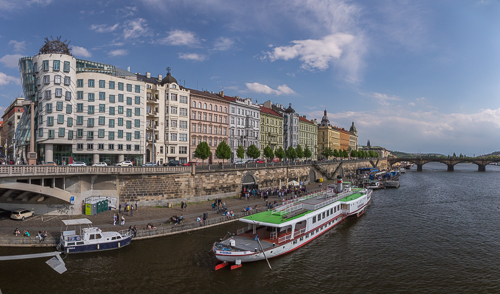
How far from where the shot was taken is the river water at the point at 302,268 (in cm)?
2372

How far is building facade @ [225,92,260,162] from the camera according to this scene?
88.1 meters

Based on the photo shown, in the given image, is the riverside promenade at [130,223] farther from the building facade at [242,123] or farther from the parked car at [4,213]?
the building facade at [242,123]

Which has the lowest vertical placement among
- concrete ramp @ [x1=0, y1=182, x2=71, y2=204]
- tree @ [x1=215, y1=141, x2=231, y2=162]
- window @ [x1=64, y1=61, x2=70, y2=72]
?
concrete ramp @ [x1=0, y1=182, x2=71, y2=204]

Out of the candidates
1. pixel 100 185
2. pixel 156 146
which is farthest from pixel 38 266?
pixel 156 146

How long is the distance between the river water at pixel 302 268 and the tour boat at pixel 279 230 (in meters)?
0.99

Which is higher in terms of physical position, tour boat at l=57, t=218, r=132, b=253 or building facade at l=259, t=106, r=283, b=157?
building facade at l=259, t=106, r=283, b=157

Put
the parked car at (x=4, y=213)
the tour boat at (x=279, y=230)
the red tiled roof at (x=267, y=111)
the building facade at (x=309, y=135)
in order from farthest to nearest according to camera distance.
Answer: the building facade at (x=309, y=135)
the red tiled roof at (x=267, y=111)
the parked car at (x=4, y=213)
the tour boat at (x=279, y=230)

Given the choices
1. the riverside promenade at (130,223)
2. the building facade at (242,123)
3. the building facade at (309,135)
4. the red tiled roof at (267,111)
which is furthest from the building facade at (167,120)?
the building facade at (309,135)

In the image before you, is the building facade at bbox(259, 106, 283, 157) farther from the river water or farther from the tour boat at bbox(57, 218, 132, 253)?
the tour boat at bbox(57, 218, 132, 253)

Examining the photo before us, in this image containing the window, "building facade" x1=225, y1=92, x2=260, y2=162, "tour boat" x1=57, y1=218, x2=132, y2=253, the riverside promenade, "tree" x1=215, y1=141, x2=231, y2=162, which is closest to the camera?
"tour boat" x1=57, y1=218, x2=132, y2=253

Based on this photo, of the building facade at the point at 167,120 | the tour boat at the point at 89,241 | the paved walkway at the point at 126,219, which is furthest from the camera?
the building facade at the point at 167,120

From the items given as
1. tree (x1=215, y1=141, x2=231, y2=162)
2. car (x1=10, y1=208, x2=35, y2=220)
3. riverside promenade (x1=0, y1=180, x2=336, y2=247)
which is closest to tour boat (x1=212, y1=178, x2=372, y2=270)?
riverside promenade (x1=0, y1=180, x2=336, y2=247)

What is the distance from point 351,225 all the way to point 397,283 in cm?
1952

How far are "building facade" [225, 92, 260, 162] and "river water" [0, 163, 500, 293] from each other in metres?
51.5
